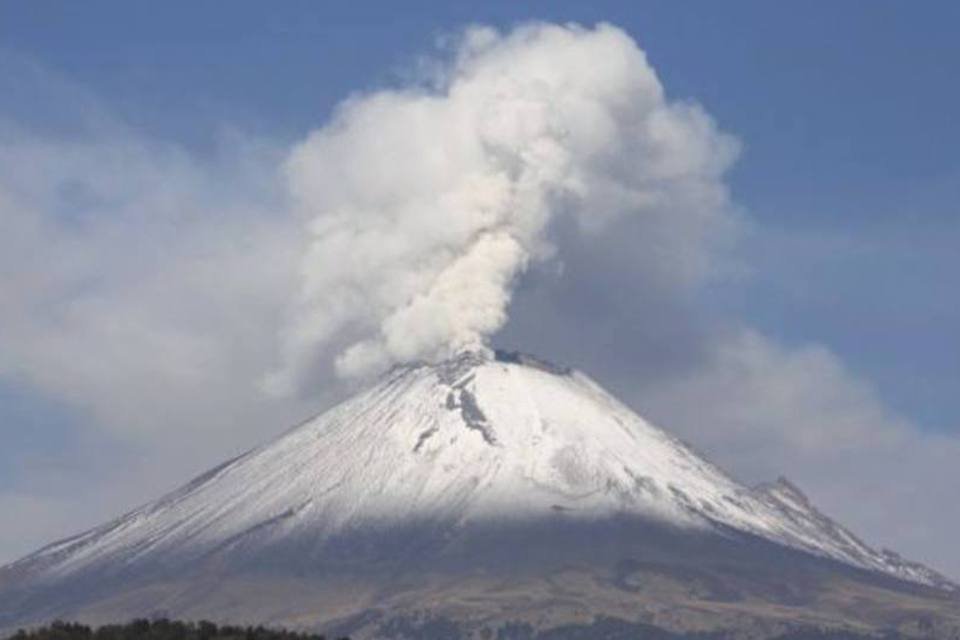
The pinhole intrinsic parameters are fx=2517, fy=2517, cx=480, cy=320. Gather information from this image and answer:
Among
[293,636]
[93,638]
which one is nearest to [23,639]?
[93,638]

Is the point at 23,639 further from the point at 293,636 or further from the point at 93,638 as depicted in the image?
the point at 293,636
